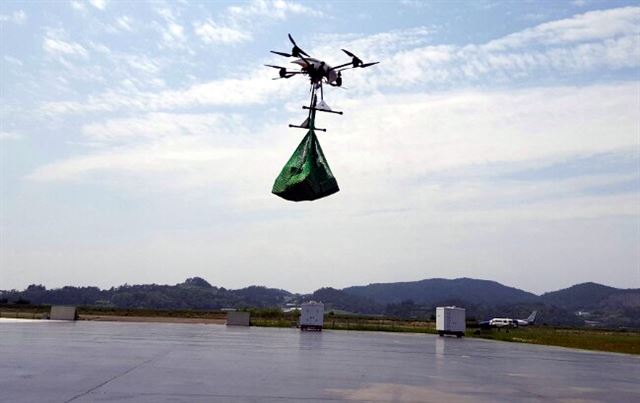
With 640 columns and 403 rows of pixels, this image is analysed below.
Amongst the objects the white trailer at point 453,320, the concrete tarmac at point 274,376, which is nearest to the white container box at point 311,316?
the white trailer at point 453,320

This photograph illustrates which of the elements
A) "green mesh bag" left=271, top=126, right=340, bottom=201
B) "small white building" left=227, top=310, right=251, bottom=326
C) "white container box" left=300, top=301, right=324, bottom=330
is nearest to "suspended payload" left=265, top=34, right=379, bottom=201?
"green mesh bag" left=271, top=126, right=340, bottom=201

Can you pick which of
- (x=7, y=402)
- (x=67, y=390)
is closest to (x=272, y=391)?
(x=67, y=390)

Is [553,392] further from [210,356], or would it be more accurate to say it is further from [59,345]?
[59,345]

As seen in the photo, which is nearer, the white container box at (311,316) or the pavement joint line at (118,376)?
the pavement joint line at (118,376)

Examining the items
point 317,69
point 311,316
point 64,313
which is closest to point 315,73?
point 317,69

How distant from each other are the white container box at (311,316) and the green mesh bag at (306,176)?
1786 inches

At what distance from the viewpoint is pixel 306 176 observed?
18.3m

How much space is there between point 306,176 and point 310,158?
0.73m

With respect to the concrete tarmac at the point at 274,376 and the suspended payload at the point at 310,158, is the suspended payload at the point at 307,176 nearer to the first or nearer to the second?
the suspended payload at the point at 310,158

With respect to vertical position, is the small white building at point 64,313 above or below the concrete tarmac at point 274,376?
above

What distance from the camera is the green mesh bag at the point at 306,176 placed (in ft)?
60.7

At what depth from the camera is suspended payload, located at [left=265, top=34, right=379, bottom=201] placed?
18.5m

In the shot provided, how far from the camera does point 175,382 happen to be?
1892 cm

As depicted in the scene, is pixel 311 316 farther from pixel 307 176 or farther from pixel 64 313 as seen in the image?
pixel 307 176
